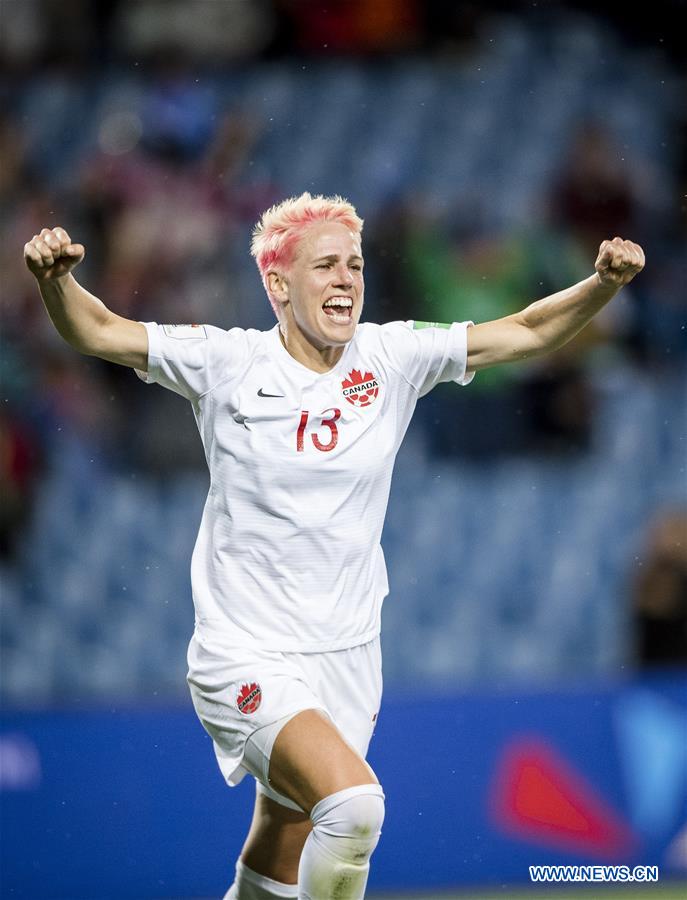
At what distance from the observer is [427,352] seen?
479 centimetres

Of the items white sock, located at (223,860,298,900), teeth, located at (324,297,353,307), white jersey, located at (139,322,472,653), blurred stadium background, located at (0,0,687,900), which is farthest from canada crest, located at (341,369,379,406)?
blurred stadium background, located at (0,0,687,900)

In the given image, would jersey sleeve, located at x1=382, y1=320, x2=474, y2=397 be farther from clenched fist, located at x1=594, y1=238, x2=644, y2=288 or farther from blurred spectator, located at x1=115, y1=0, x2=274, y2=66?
blurred spectator, located at x1=115, y1=0, x2=274, y2=66

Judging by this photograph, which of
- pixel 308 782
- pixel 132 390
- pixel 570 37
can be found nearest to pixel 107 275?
pixel 132 390

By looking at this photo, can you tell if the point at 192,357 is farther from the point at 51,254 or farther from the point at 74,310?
the point at 51,254

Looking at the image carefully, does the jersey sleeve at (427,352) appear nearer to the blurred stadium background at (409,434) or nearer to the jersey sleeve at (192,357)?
the jersey sleeve at (192,357)

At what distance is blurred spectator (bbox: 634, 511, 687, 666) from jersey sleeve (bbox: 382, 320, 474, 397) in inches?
112

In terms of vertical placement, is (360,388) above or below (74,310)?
below

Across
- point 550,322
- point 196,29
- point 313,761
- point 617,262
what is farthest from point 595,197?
point 313,761

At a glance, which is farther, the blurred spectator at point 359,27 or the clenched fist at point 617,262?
the blurred spectator at point 359,27

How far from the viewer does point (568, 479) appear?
354 inches

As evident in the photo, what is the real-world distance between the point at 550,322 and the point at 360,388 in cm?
61

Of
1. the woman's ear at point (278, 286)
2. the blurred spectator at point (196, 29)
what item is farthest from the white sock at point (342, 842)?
the blurred spectator at point (196, 29)

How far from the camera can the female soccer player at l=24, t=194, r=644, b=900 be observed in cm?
445

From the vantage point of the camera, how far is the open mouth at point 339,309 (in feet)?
15.1
